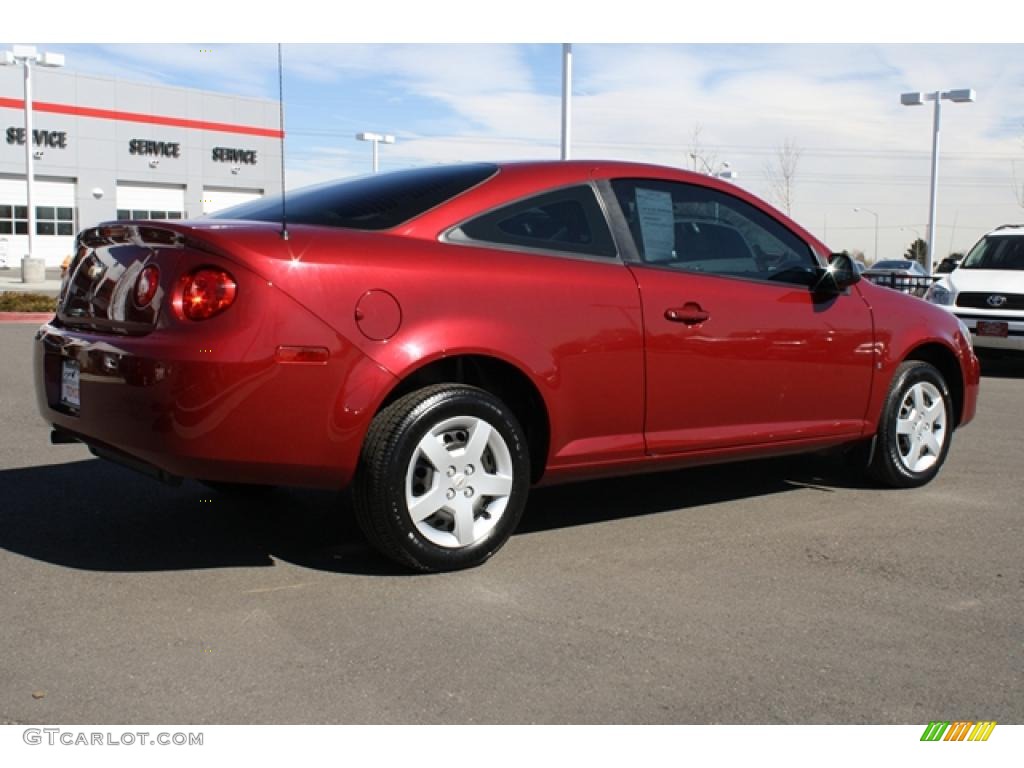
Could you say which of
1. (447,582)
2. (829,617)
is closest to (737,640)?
(829,617)

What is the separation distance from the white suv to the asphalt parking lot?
6.59 meters

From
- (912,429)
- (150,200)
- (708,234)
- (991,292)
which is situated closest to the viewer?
(708,234)

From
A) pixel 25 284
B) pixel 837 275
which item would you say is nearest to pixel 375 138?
pixel 25 284

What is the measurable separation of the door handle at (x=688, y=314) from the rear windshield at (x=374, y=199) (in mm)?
949

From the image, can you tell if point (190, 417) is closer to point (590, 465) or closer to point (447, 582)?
point (447, 582)

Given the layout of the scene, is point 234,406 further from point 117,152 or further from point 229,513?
point 117,152

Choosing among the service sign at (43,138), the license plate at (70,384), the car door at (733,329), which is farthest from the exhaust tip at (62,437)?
the service sign at (43,138)

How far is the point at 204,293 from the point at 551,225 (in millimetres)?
1471

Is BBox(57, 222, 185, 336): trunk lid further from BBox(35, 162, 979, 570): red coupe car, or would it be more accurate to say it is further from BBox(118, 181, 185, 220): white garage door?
BBox(118, 181, 185, 220): white garage door

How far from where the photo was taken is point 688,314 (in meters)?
4.80

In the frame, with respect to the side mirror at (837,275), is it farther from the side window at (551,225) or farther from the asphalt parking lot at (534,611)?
the side window at (551,225)

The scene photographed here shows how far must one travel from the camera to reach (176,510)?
5168 mm

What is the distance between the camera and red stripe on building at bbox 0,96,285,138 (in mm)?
51156
